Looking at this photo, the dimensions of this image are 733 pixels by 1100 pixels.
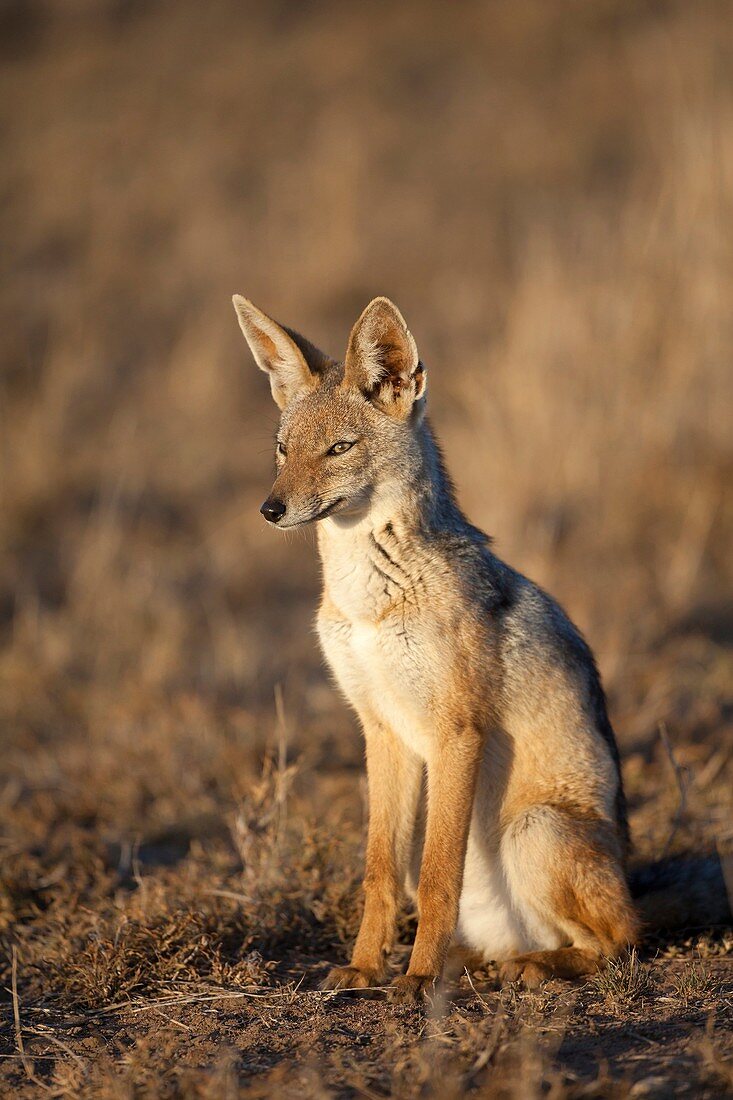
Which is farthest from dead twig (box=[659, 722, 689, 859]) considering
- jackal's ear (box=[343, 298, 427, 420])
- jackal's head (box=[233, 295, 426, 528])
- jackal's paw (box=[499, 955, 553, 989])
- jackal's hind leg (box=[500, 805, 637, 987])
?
jackal's ear (box=[343, 298, 427, 420])

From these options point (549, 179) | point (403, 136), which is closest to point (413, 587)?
point (549, 179)

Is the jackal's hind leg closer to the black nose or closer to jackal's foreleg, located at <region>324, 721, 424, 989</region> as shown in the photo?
jackal's foreleg, located at <region>324, 721, 424, 989</region>

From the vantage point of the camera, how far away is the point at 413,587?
4.48 metres

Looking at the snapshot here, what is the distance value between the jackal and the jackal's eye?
0.04 feet

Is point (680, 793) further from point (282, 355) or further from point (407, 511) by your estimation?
point (282, 355)

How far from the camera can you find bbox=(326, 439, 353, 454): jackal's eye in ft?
15.0

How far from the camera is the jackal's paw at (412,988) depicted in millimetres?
4121

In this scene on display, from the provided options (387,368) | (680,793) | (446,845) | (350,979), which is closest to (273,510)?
(387,368)

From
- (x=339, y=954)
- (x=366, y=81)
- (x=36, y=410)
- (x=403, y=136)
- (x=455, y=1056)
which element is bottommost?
(x=339, y=954)

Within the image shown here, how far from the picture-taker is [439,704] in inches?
171

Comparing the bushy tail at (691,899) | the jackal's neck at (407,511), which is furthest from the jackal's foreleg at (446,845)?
the bushy tail at (691,899)

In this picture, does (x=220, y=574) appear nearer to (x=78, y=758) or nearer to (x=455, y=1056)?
(x=78, y=758)

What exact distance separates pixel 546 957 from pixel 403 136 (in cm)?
1995

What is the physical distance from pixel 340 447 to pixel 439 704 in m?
1.16
